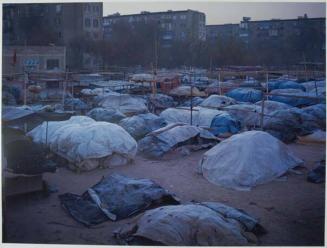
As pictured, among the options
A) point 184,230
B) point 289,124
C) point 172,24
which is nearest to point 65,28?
point 172,24

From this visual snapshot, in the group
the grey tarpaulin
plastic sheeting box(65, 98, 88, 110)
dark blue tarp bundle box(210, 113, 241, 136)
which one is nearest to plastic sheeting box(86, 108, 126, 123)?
plastic sheeting box(65, 98, 88, 110)

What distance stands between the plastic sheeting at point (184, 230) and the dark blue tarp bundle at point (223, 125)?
6280 mm

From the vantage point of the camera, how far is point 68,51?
36.9 m

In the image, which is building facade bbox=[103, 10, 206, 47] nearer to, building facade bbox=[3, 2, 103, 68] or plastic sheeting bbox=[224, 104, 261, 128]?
building facade bbox=[3, 2, 103, 68]

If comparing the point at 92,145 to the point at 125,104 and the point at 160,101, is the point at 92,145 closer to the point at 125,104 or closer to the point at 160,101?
the point at 125,104

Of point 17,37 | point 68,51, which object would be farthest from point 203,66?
point 17,37

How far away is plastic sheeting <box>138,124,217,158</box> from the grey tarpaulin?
2.73m

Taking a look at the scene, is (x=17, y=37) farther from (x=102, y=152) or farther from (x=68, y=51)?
(x=102, y=152)

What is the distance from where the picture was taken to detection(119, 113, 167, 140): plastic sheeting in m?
10.9

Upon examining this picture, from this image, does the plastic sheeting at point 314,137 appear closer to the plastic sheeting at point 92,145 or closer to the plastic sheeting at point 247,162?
the plastic sheeting at point 247,162

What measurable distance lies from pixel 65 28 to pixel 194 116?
29224mm

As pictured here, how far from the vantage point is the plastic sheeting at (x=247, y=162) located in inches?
293

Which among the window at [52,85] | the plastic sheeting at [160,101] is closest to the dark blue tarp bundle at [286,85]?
the plastic sheeting at [160,101]

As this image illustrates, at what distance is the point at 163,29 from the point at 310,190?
32.0 metres
